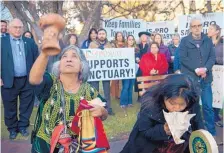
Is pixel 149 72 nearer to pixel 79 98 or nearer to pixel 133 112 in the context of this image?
pixel 133 112

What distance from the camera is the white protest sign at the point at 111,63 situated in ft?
22.1

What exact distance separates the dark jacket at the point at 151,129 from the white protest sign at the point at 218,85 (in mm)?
3691

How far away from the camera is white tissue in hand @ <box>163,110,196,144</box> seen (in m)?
2.14

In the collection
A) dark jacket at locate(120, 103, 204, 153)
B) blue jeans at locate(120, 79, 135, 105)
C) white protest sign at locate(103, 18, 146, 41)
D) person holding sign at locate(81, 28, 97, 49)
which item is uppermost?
white protest sign at locate(103, 18, 146, 41)

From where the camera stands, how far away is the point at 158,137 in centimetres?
227

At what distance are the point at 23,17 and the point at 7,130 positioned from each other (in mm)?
4020

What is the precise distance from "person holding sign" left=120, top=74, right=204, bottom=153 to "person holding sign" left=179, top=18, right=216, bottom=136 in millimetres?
2784

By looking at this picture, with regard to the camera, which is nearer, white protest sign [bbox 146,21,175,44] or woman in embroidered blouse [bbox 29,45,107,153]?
woman in embroidered blouse [bbox 29,45,107,153]

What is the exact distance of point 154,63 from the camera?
6.93 metres

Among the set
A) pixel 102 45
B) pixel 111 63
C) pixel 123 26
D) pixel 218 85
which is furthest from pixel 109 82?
pixel 123 26

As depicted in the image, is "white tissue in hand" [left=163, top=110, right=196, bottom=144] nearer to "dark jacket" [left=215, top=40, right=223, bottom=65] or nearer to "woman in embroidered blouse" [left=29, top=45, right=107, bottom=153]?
"woman in embroidered blouse" [left=29, top=45, right=107, bottom=153]

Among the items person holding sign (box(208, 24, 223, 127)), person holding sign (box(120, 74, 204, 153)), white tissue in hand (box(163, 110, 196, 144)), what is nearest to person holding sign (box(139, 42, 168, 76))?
person holding sign (box(208, 24, 223, 127))

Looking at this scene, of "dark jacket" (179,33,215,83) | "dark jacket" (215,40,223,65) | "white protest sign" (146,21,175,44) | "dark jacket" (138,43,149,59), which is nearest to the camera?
"dark jacket" (179,33,215,83)

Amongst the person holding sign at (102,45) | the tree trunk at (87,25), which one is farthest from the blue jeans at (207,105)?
the tree trunk at (87,25)
